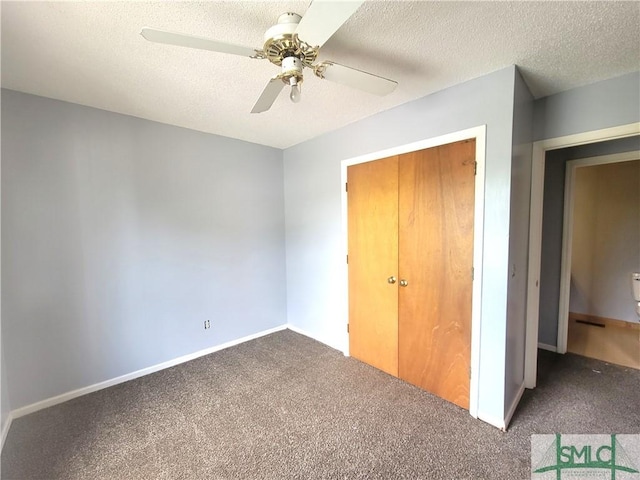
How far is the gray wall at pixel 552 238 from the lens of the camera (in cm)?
280

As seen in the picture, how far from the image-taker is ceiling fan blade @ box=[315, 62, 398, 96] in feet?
4.20

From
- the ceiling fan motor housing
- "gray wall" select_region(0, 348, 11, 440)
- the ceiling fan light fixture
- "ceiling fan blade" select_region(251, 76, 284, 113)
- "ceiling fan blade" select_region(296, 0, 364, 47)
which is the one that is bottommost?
"gray wall" select_region(0, 348, 11, 440)

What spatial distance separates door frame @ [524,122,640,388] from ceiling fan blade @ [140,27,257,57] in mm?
2240

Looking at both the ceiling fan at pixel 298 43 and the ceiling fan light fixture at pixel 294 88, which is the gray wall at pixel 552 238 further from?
the ceiling fan light fixture at pixel 294 88

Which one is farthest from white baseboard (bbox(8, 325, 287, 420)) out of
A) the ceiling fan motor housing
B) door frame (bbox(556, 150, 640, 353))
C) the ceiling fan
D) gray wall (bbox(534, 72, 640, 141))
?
gray wall (bbox(534, 72, 640, 141))

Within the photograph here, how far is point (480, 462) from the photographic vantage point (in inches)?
61.9

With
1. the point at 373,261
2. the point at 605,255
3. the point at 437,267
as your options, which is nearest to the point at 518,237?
the point at 437,267

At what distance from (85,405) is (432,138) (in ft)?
11.2

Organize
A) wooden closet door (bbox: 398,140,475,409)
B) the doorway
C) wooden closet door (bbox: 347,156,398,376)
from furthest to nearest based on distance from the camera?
the doorway
wooden closet door (bbox: 347,156,398,376)
wooden closet door (bbox: 398,140,475,409)

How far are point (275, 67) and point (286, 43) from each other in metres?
0.57

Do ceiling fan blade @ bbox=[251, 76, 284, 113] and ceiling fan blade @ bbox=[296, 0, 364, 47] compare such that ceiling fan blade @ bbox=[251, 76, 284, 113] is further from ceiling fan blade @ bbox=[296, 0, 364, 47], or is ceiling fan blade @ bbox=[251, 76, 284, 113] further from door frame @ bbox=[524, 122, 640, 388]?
door frame @ bbox=[524, 122, 640, 388]

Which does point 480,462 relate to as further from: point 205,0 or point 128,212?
point 128,212

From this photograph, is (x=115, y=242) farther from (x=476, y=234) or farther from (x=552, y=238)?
(x=552, y=238)

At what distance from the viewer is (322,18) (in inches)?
38.8
